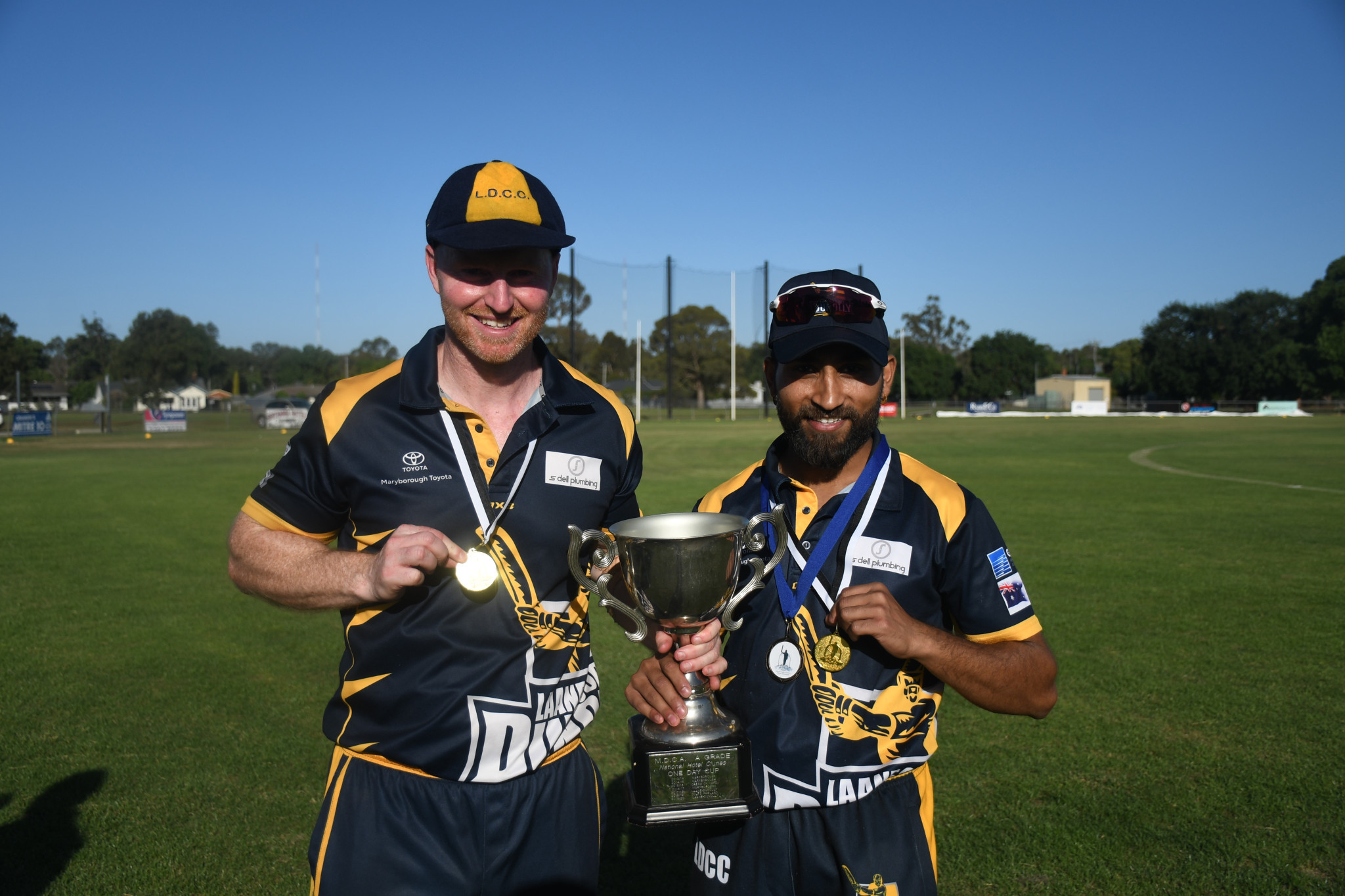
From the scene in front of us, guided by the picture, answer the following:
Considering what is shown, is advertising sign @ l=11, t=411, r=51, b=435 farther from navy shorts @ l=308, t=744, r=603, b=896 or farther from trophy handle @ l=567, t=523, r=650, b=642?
trophy handle @ l=567, t=523, r=650, b=642

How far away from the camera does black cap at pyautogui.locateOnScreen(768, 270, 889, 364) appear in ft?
7.39

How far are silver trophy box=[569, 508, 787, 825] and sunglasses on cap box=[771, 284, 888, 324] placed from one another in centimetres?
59

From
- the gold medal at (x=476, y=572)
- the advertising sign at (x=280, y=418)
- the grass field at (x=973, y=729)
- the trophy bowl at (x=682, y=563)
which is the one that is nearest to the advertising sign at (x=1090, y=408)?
the advertising sign at (x=280, y=418)

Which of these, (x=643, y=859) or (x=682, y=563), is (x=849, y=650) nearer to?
(x=682, y=563)

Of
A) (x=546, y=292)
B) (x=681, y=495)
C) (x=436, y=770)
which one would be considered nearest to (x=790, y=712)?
(x=436, y=770)

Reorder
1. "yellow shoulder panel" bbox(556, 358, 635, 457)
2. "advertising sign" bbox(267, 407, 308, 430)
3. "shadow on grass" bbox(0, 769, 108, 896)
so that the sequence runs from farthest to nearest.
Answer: "advertising sign" bbox(267, 407, 308, 430), "shadow on grass" bbox(0, 769, 108, 896), "yellow shoulder panel" bbox(556, 358, 635, 457)

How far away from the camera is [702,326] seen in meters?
82.4

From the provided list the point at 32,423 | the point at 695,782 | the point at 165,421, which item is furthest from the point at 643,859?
the point at 165,421

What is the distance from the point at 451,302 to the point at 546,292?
0.27m

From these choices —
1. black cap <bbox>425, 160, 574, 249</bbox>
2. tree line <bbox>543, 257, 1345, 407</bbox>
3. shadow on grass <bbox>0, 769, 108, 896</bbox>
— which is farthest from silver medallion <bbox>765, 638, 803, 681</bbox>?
tree line <bbox>543, 257, 1345, 407</bbox>

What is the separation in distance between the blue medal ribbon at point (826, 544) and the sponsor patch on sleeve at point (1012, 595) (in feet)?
1.41

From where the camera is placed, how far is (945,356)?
95.1 m

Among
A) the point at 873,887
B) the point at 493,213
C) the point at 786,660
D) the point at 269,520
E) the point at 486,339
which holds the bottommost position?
the point at 873,887

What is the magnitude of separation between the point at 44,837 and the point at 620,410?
3.60 meters
